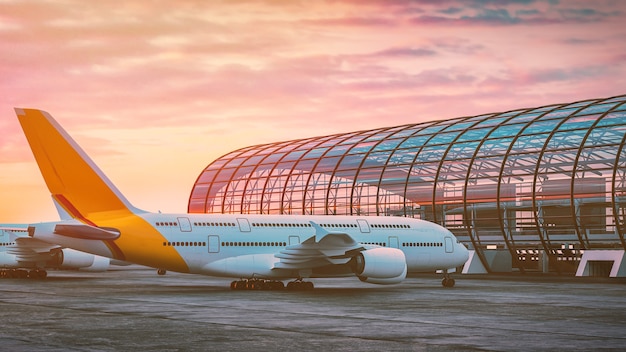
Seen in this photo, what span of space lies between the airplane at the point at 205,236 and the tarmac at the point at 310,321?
4.90 ft

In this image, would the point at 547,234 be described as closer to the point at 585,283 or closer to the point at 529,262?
the point at 529,262

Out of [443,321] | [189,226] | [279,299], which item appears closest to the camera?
[443,321]

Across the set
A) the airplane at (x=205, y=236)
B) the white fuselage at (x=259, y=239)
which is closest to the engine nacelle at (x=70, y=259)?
the airplane at (x=205, y=236)

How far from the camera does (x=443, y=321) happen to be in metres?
22.7

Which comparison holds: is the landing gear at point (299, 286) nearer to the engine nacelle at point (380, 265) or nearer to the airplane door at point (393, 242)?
the engine nacelle at point (380, 265)

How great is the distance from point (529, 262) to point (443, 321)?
3229 cm

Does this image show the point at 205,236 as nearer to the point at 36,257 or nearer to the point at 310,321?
the point at 310,321

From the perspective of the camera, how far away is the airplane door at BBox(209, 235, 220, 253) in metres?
36.1

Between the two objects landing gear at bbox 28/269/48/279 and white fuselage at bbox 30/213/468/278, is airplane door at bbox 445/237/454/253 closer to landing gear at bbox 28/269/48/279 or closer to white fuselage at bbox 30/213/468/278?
white fuselage at bbox 30/213/468/278

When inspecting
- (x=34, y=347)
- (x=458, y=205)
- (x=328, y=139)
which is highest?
(x=328, y=139)

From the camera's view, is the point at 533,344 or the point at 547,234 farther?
the point at 547,234

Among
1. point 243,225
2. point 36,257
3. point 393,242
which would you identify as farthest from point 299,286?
point 36,257

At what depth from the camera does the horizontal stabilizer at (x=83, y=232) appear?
106ft

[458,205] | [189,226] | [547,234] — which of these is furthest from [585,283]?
[189,226]
